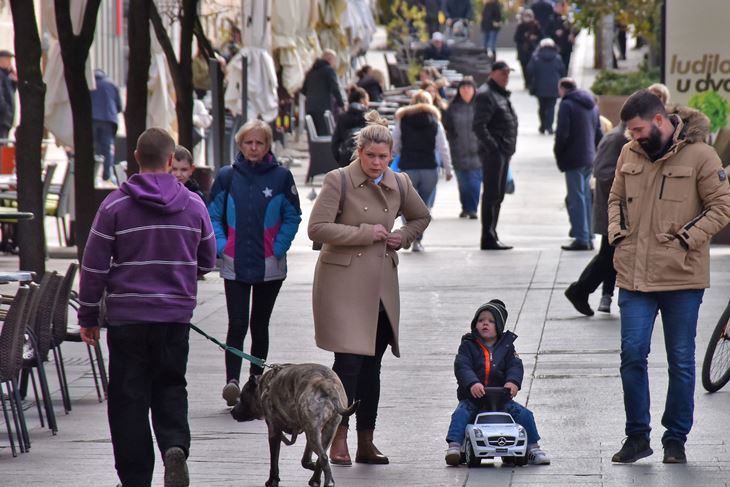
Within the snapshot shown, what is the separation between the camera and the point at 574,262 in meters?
16.6

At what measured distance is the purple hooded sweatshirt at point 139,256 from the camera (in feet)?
22.8

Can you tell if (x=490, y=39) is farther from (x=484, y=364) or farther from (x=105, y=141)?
(x=484, y=364)

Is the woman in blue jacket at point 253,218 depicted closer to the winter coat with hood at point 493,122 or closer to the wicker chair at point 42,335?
the wicker chair at point 42,335

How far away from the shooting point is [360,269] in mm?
8086

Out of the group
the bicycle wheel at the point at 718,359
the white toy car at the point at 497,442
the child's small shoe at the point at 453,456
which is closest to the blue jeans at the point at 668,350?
the white toy car at the point at 497,442

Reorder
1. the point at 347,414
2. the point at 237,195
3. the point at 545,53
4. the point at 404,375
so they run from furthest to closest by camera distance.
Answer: the point at 545,53 < the point at 404,375 < the point at 237,195 < the point at 347,414

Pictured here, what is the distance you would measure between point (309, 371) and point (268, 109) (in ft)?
51.0

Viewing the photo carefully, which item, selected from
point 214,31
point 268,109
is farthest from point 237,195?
point 214,31

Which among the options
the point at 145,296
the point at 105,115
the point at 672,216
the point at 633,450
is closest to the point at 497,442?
the point at 633,450

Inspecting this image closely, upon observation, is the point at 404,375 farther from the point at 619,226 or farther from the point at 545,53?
the point at 545,53

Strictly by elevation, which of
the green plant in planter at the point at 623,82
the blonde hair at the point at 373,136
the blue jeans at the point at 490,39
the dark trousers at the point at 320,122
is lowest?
the blue jeans at the point at 490,39

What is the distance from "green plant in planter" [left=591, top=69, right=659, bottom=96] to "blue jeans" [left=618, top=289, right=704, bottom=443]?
19.5 meters

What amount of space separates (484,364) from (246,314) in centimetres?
182

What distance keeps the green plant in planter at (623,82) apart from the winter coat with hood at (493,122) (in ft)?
33.3
